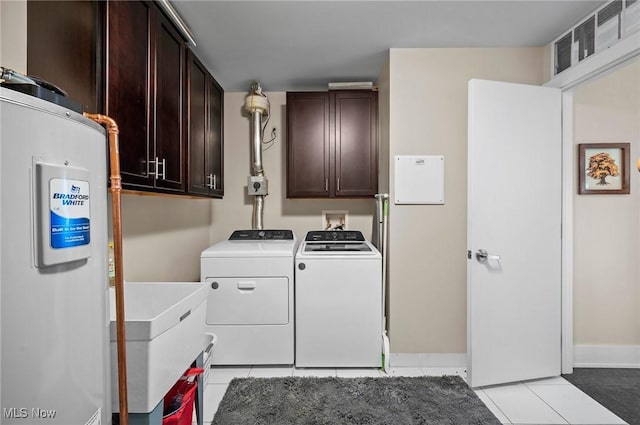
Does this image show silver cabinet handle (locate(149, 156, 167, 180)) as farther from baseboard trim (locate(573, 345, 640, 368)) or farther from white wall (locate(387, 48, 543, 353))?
baseboard trim (locate(573, 345, 640, 368))

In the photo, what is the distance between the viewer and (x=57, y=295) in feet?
2.35

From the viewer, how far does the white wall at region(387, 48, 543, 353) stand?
252cm

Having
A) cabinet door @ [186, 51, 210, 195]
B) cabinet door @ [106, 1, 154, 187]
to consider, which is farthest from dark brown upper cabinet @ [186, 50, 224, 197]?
cabinet door @ [106, 1, 154, 187]

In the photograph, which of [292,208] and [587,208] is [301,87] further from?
[587,208]

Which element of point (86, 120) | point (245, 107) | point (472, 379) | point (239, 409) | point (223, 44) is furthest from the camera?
point (245, 107)

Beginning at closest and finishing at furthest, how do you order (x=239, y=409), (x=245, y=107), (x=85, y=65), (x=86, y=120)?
(x=86, y=120)
(x=85, y=65)
(x=239, y=409)
(x=245, y=107)

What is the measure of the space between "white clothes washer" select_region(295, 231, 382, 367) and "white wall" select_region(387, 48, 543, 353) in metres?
0.19

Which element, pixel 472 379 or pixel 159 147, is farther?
pixel 472 379

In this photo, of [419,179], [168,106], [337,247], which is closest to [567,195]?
[419,179]

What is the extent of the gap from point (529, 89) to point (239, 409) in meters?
2.72

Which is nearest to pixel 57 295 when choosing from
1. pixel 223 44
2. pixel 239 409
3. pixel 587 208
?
pixel 239 409

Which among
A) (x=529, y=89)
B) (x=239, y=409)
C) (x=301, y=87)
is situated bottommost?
(x=239, y=409)

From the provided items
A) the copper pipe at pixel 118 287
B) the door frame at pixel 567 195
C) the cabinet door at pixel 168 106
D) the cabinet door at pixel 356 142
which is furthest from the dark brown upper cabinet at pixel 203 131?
the door frame at pixel 567 195

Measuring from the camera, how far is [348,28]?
221 centimetres
